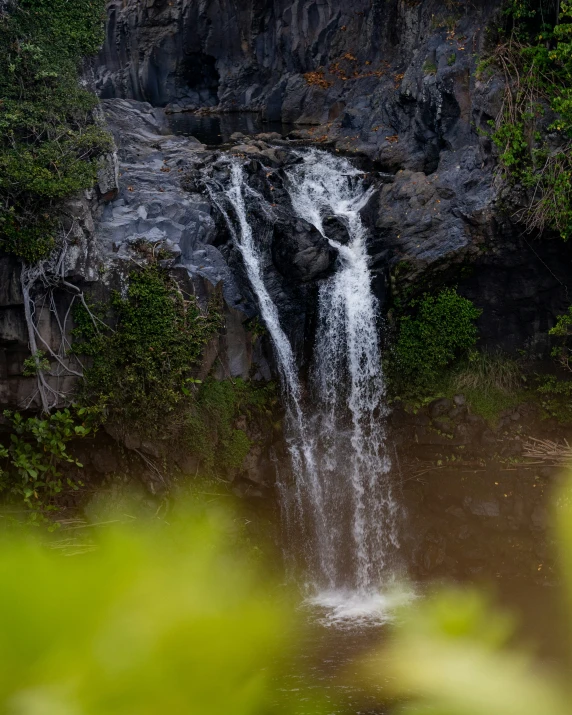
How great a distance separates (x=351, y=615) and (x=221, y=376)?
4533 mm

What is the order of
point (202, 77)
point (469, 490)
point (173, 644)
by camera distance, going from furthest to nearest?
point (202, 77) → point (469, 490) → point (173, 644)

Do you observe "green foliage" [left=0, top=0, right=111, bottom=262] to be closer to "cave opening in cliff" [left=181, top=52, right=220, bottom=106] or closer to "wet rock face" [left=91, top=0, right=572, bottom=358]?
"wet rock face" [left=91, top=0, right=572, bottom=358]

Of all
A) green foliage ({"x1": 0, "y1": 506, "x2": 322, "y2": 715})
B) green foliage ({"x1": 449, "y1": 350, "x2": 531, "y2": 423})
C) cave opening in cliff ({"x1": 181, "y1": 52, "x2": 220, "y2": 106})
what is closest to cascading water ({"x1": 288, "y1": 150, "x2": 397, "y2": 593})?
green foliage ({"x1": 449, "y1": 350, "x2": 531, "y2": 423})

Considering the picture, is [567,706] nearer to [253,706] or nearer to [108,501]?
[253,706]

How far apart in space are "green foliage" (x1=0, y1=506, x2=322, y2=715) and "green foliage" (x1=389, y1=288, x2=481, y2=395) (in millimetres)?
10874

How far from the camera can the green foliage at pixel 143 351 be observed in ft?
34.8

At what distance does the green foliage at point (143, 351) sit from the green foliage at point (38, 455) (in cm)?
54

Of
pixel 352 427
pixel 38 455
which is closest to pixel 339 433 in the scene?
pixel 352 427

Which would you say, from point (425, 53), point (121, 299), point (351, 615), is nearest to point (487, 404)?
point (351, 615)

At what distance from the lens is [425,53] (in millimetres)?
14406

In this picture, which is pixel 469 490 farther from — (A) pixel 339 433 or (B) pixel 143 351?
(B) pixel 143 351

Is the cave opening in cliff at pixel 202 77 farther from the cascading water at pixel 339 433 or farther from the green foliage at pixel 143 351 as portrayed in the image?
the green foliage at pixel 143 351

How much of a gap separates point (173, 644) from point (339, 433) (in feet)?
35.3

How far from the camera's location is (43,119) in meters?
11.2
